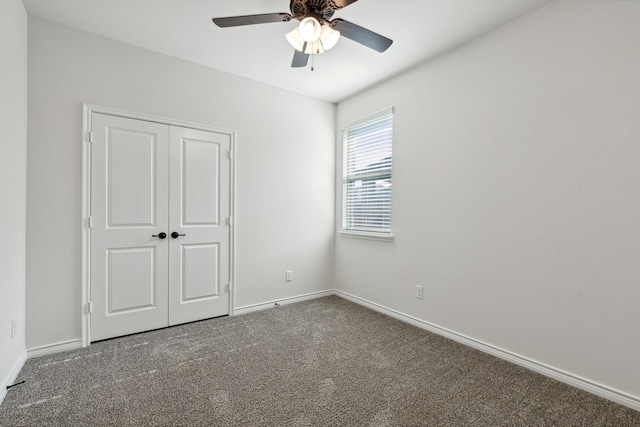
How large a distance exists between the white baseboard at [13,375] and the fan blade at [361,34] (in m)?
3.10

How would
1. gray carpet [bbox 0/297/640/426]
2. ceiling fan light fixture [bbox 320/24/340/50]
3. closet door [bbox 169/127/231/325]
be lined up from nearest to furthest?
gray carpet [bbox 0/297/640/426] < ceiling fan light fixture [bbox 320/24/340/50] < closet door [bbox 169/127/231/325]

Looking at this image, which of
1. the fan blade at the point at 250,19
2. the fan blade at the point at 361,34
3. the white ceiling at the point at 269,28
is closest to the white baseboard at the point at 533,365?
the fan blade at the point at 361,34

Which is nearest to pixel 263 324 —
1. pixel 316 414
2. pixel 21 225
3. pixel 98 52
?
pixel 316 414

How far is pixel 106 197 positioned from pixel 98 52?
1264 millimetres

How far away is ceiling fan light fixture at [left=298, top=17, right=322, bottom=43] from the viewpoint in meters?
1.78

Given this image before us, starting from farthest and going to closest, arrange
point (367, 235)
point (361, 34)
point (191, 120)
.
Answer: point (367, 235) < point (191, 120) < point (361, 34)

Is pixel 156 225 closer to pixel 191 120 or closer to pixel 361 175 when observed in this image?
pixel 191 120

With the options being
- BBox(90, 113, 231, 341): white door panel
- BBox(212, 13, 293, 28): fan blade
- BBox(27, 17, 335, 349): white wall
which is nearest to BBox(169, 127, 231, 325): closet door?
BBox(90, 113, 231, 341): white door panel

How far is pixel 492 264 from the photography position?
7.88ft

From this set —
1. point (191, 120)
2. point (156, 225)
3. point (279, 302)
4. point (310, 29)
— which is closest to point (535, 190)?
point (310, 29)

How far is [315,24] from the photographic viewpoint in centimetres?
179

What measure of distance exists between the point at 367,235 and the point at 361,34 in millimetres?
2172

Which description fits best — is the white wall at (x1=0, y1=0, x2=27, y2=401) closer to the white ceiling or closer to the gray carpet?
the gray carpet

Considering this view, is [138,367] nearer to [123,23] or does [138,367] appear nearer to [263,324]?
[263,324]
